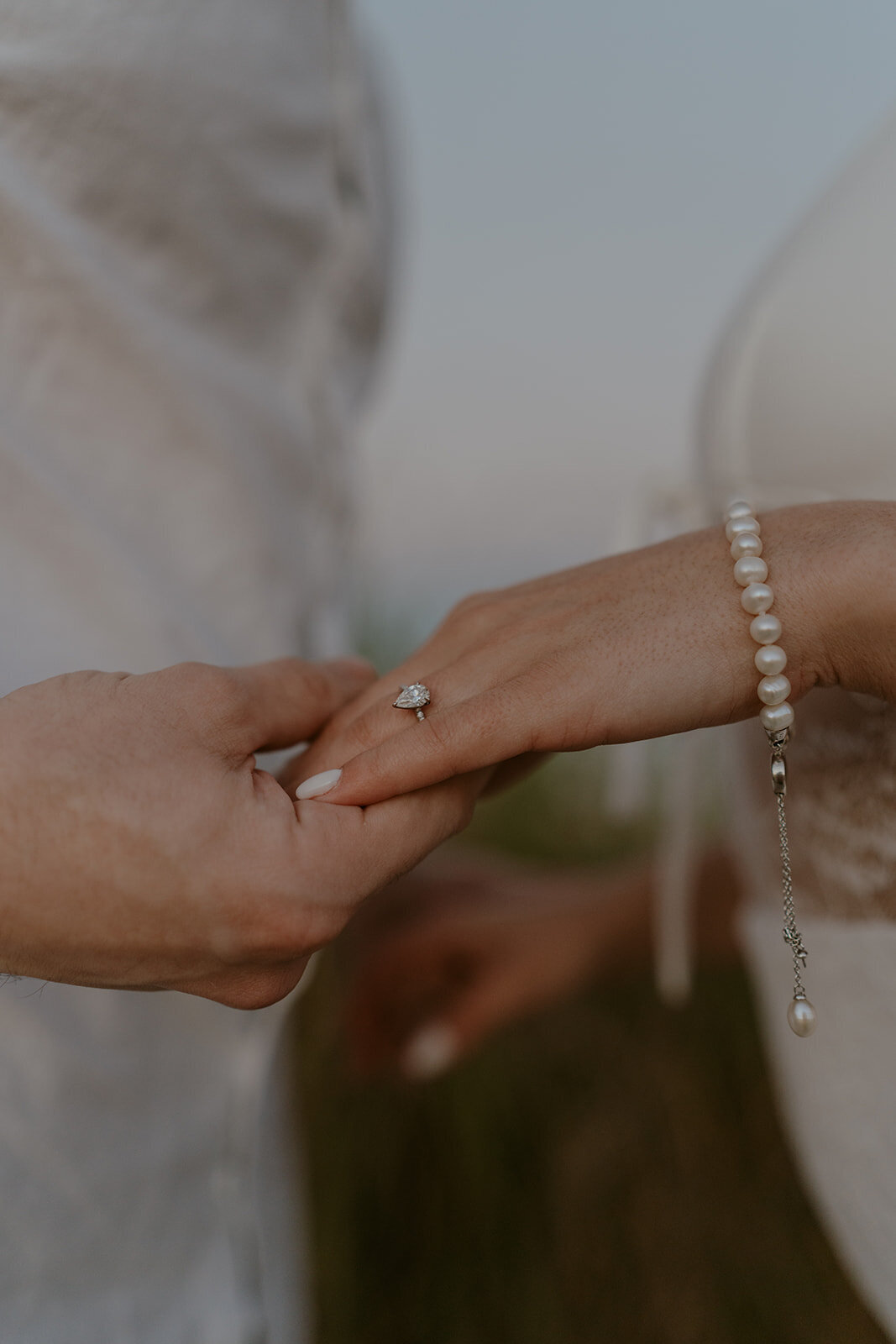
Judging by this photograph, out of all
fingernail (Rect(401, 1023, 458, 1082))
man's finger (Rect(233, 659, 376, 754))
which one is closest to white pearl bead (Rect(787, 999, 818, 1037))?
man's finger (Rect(233, 659, 376, 754))

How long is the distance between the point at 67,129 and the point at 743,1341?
1.63 m

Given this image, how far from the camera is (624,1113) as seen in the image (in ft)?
4.77

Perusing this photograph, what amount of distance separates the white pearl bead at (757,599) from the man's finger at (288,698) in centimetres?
29

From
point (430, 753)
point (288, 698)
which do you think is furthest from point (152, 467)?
point (430, 753)

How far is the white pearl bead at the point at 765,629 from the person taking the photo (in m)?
0.51

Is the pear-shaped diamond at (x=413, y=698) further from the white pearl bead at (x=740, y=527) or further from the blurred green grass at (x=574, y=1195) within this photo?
the blurred green grass at (x=574, y=1195)

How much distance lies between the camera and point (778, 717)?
1.71 ft

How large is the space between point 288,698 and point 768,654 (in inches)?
12.1

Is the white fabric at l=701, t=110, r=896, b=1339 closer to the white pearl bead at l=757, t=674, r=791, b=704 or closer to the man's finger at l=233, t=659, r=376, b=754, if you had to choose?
the white pearl bead at l=757, t=674, r=791, b=704

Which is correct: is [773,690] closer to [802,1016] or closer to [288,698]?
[802,1016]

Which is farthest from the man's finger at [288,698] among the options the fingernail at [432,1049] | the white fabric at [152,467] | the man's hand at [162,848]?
the fingernail at [432,1049]

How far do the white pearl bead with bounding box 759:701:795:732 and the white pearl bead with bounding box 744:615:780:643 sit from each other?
0.04 metres

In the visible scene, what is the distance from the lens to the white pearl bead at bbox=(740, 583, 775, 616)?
517mm

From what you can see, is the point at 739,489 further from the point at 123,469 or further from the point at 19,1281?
the point at 19,1281
